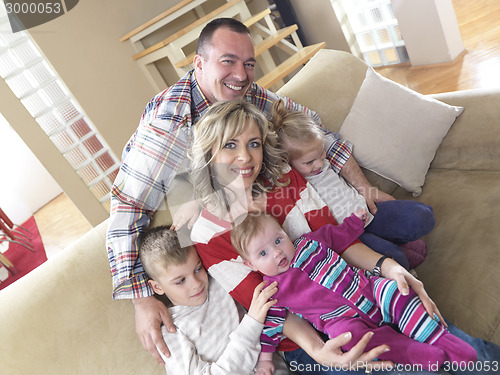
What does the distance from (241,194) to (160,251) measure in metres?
0.30

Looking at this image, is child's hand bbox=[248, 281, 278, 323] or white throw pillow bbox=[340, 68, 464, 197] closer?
child's hand bbox=[248, 281, 278, 323]

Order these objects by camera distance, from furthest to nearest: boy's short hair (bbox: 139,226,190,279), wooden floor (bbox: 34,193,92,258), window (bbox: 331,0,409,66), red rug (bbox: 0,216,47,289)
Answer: wooden floor (bbox: 34,193,92,258), window (bbox: 331,0,409,66), red rug (bbox: 0,216,47,289), boy's short hair (bbox: 139,226,190,279)

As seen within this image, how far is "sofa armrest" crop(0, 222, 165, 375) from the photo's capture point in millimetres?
1113

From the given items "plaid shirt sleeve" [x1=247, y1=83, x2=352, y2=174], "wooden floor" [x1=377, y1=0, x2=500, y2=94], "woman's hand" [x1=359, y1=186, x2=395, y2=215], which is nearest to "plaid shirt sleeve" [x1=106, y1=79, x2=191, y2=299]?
"plaid shirt sleeve" [x1=247, y1=83, x2=352, y2=174]

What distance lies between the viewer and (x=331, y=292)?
1.14m

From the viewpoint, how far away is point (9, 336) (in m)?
1.11

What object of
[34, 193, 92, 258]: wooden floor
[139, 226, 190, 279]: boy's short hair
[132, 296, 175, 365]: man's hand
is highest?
[139, 226, 190, 279]: boy's short hair

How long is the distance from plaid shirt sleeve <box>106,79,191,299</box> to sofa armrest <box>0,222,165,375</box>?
0.21ft

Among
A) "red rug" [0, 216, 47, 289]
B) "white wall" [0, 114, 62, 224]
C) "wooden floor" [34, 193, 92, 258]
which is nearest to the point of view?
"red rug" [0, 216, 47, 289]

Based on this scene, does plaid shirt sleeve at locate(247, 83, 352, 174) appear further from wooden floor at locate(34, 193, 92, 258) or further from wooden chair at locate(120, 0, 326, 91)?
wooden floor at locate(34, 193, 92, 258)

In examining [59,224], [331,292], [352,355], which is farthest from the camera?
[59,224]

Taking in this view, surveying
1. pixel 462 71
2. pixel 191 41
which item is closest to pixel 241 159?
pixel 191 41

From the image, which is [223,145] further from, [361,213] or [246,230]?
[361,213]

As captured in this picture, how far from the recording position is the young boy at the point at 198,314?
1.12 meters
